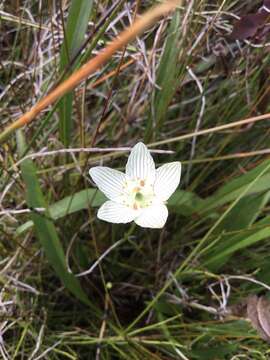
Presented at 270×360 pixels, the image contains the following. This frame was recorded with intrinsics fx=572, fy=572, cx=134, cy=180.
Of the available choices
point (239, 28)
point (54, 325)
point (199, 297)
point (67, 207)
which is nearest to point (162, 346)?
point (199, 297)

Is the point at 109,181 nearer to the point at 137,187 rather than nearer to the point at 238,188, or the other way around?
the point at 137,187

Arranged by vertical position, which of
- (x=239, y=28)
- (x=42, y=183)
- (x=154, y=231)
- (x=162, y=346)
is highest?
(x=239, y=28)

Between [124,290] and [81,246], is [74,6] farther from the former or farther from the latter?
[124,290]

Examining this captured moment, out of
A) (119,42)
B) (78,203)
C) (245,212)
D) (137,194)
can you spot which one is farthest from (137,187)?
(119,42)

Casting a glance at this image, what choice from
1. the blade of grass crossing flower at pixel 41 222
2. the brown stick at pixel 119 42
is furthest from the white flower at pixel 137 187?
the brown stick at pixel 119 42

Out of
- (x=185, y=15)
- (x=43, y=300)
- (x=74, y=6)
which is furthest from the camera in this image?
(x=43, y=300)

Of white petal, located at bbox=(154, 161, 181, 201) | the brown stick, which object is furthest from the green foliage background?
the brown stick

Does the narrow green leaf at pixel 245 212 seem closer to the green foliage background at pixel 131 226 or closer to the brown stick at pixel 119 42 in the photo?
the green foliage background at pixel 131 226
